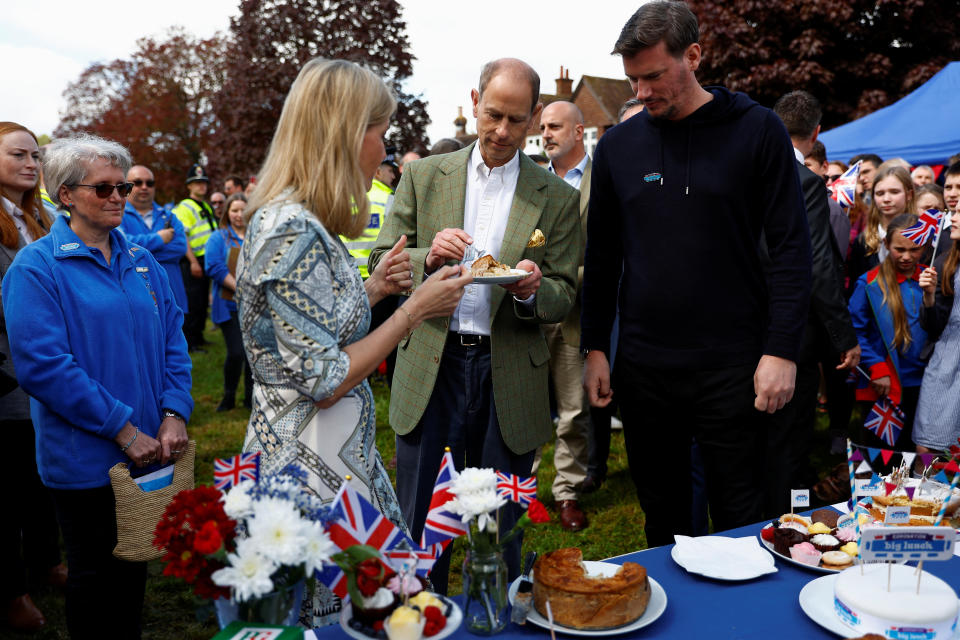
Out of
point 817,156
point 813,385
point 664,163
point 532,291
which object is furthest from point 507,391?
point 817,156

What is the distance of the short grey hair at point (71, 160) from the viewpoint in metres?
2.84

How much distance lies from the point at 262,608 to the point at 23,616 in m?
2.90

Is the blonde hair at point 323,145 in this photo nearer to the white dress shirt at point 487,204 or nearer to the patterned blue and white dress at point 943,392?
the white dress shirt at point 487,204

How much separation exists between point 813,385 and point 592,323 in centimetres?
173

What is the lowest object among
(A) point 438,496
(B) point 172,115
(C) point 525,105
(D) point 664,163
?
(A) point 438,496

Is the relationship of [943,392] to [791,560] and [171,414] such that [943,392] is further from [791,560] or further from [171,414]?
[171,414]

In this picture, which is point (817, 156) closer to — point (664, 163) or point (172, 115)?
point (664, 163)

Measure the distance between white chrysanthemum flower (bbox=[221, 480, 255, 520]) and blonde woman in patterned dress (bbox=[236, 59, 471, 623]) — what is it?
37cm

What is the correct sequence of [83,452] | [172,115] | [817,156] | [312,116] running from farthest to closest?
[172,115] → [817,156] → [83,452] → [312,116]

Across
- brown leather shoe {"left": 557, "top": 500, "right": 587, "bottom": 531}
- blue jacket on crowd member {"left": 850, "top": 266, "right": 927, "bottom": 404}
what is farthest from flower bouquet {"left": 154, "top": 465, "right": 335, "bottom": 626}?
blue jacket on crowd member {"left": 850, "top": 266, "right": 927, "bottom": 404}

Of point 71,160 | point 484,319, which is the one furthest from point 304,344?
point 71,160

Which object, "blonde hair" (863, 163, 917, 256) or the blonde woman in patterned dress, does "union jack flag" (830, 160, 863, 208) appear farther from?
the blonde woman in patterned dress

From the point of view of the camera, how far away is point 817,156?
579 centimetres

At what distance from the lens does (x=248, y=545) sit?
4.58ft
